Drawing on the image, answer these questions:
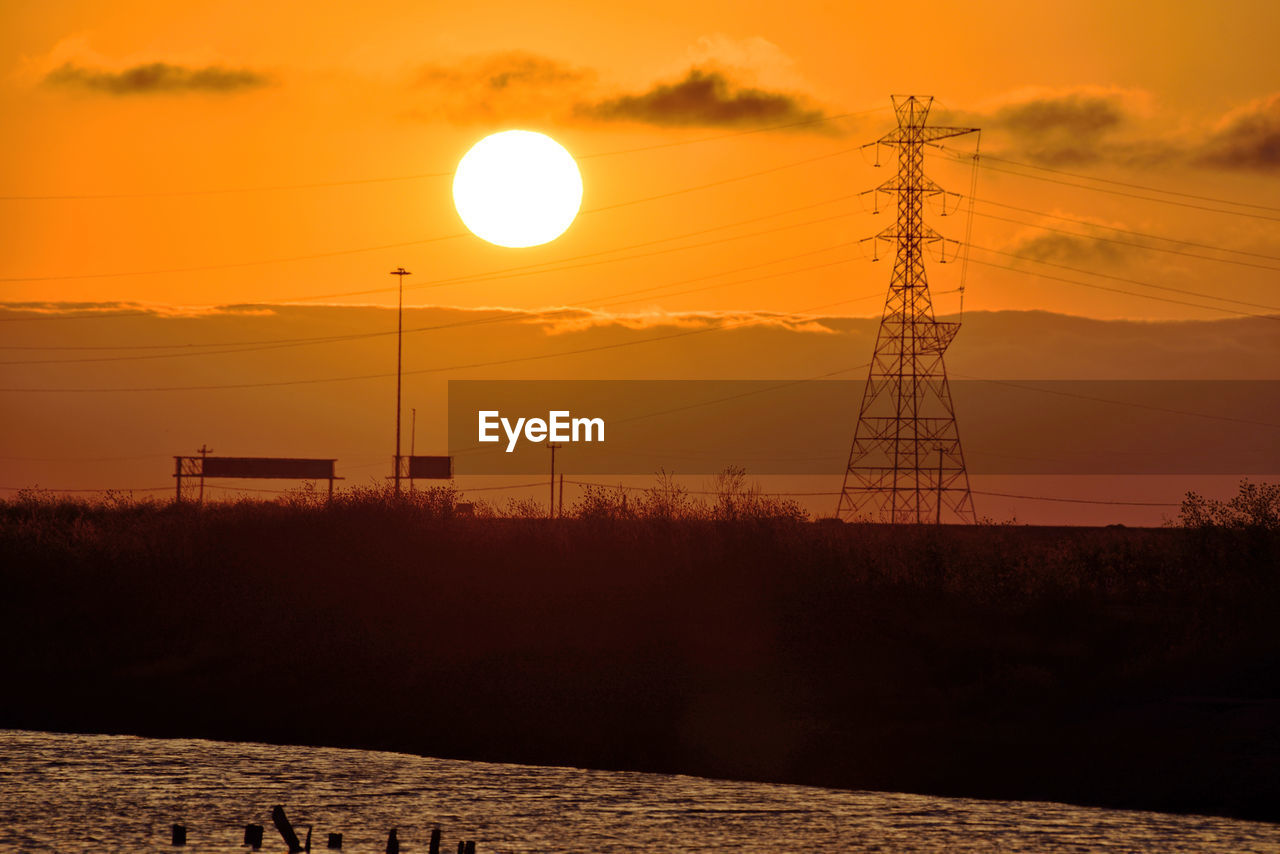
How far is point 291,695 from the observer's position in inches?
1789

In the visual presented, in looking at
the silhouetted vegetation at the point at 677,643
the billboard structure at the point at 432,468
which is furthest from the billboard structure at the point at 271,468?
the silhouetted vegetation at the point at 677,643

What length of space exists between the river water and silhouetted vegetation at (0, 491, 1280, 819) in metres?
2.53

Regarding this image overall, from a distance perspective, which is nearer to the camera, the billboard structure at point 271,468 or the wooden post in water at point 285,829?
the wooden post in water at point 285,829

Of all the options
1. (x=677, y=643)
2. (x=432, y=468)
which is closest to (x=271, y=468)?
(x=432, y=468)

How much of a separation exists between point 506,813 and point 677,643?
53.8 ft

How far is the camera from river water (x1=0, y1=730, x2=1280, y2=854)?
2781 centimetres

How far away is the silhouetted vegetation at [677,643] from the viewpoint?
1484 inches

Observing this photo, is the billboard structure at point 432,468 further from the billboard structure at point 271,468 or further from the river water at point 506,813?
the river water at point 506,813

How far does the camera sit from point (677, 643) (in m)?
46.6

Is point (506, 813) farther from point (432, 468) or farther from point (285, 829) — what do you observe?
point (432, 468)

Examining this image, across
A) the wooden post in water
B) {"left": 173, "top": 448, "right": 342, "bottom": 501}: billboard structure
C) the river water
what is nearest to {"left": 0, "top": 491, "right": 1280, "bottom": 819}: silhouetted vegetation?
the river water

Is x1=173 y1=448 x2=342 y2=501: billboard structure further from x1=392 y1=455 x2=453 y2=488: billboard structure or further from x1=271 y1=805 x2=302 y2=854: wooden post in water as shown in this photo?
x1=271 y1=805 x2=302 y2=854: wooden post in water

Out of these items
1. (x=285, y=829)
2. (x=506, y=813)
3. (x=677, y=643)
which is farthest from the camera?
(x=677, y=643)

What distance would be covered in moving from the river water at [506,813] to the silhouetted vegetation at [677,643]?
253cm
